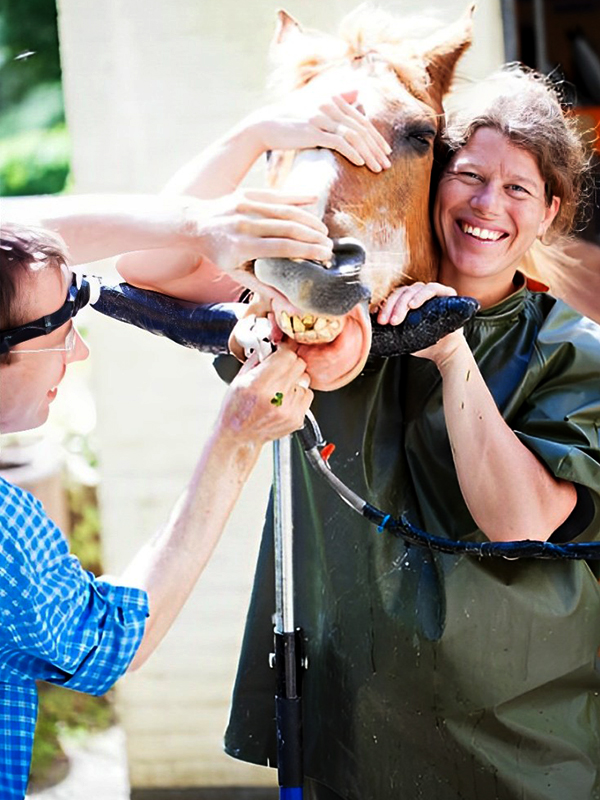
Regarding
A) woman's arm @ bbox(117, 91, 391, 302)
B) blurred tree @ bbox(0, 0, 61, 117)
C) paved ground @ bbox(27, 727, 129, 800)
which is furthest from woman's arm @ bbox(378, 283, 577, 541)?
blurred tree @ bbox(0, 0, 61, 117)

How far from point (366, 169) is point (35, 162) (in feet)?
13.1

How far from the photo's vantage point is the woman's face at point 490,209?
1.68 meters

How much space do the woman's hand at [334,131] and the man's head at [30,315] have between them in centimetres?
43

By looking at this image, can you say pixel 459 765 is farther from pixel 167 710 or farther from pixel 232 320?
pixel 167 710

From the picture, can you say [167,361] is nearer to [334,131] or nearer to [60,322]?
[334,131]

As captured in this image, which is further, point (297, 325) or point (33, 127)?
point (33, 127)

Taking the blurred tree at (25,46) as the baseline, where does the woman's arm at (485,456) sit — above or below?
below

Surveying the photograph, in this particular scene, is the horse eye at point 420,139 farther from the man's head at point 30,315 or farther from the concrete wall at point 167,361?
the concrete wall at point 167,361

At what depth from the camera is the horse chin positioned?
58.2 inches

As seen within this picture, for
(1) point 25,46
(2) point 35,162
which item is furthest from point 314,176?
(2) point 35,162

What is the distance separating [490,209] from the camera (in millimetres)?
1662

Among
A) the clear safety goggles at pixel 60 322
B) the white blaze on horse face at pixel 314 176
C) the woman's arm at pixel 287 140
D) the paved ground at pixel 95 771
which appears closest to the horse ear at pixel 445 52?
the woman's arm at pixel 287 140

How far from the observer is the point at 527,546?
156 centimetres

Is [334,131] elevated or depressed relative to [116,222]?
elevated
